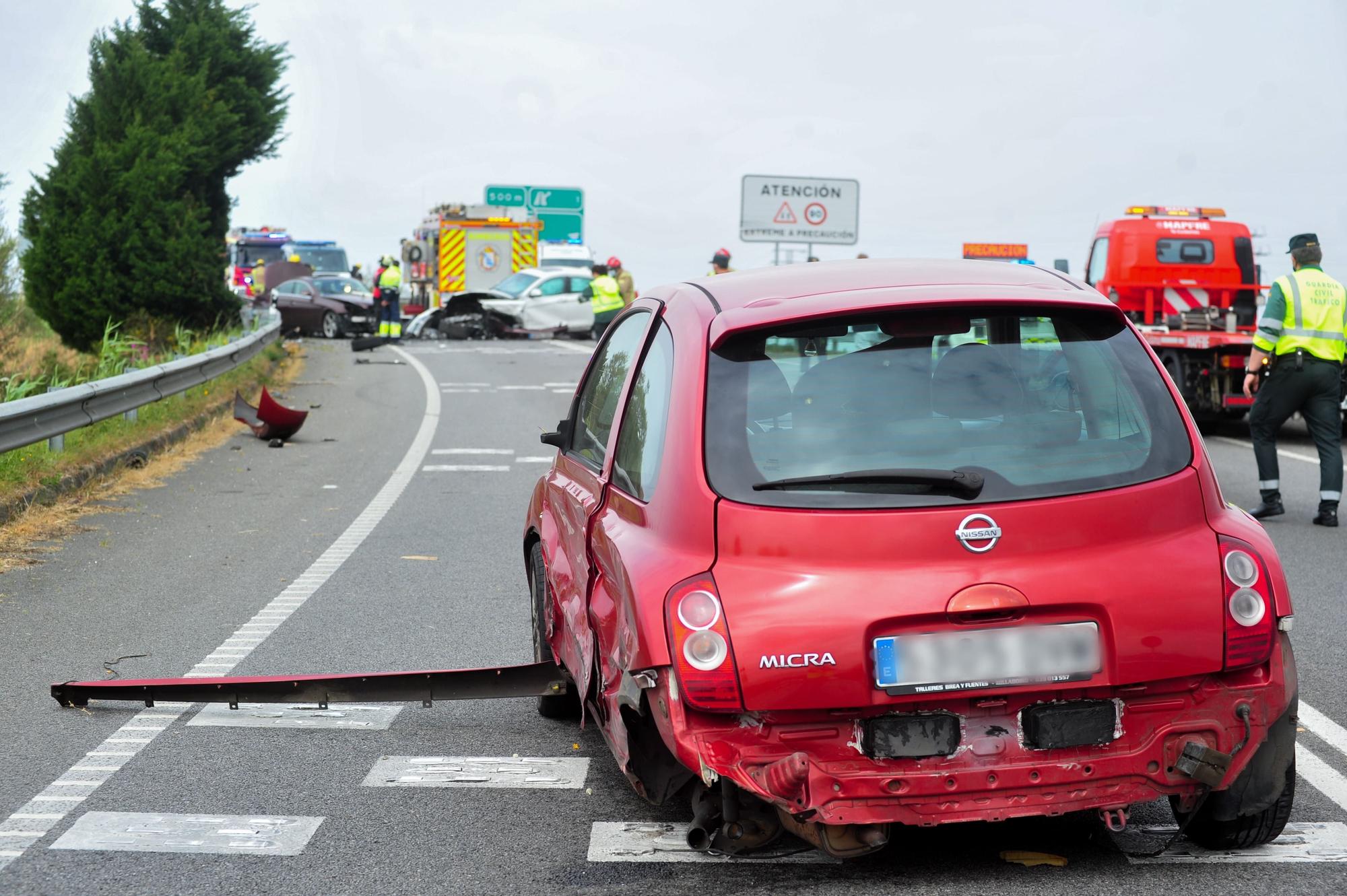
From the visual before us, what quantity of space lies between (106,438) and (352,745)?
28.9 feet

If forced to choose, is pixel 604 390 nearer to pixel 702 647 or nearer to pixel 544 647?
pixel 544 647

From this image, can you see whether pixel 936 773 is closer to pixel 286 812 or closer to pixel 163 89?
pixel 286 812

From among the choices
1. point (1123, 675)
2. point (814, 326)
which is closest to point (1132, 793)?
point (1123, 675)

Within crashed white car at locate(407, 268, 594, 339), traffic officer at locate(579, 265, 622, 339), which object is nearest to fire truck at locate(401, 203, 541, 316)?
crashed white car at locate(407, 268, 594, 339)

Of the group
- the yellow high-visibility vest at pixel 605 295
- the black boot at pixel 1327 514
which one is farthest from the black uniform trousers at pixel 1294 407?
the yellow high-visibility vest at pixel 605 295

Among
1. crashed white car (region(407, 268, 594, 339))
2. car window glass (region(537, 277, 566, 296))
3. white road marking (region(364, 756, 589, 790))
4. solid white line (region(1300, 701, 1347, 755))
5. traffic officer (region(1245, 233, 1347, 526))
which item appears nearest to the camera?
white road marking (region(364, 756, 589, 790))

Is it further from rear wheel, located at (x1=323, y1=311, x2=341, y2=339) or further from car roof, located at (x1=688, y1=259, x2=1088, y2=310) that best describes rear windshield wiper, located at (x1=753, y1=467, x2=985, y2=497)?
A: rear wheel, located at (x1=323, y1=311, x2=341, y2=339)

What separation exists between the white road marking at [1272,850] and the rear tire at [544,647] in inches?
79.2

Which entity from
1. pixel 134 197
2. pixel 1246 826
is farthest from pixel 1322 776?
pixel 134 197

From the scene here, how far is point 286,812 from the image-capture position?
15.0 ft

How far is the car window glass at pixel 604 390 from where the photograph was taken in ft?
16.4

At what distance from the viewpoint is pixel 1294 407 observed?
11.1 metres

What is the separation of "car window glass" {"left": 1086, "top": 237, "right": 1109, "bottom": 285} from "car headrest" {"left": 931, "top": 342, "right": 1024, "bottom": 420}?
16.4 m

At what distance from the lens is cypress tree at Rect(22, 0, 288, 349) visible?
21.5 m
